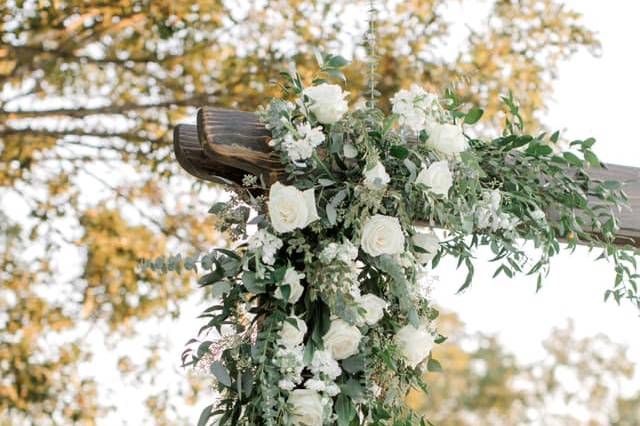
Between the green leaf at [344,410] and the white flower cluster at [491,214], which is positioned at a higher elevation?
the white flower cluster at [491,214]

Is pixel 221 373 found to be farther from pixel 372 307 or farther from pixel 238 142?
pixel 238 142

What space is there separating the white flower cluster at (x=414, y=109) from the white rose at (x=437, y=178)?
4.1 inches

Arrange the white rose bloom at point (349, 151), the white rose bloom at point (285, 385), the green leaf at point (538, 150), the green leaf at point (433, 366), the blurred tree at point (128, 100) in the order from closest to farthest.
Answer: the white rose bloom at point (285, 385), the white rose bloom at point (349, 151), the green leaf at point (433, 366), the green leaf at point (538, 150), the blurred tree at point (128, 100)

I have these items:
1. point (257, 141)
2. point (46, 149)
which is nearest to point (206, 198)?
point (46, 149)

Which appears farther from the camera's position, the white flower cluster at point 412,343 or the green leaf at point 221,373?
the white flower cluster at point 412,343

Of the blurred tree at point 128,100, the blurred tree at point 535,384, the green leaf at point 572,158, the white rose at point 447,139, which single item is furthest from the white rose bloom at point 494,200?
the blurred tree at point 535,384

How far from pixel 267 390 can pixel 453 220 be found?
49 cm

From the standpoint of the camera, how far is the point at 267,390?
1419mm

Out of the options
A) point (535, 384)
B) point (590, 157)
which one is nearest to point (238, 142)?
point (590, 157)

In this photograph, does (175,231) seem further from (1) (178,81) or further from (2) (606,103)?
(2) (606,103)

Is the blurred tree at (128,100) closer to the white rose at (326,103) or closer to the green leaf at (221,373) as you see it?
the white rose at (326,103)

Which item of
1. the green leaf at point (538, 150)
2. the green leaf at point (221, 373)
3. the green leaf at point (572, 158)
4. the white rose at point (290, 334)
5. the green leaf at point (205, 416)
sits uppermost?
the green leaf at point (538, 150)

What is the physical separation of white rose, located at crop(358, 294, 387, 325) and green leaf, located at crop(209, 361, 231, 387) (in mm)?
265

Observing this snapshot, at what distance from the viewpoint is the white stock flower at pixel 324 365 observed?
1482 mm
